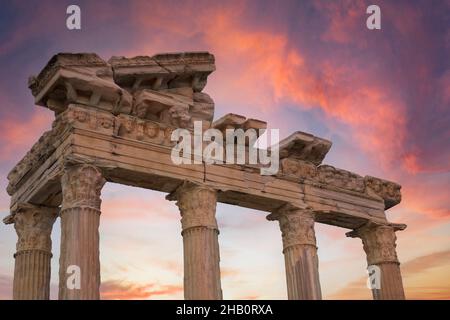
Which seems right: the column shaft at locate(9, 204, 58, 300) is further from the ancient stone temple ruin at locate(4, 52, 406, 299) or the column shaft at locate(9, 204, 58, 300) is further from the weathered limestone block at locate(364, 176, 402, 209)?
the weathered limestone block at locate(364, 176, 402, 209)

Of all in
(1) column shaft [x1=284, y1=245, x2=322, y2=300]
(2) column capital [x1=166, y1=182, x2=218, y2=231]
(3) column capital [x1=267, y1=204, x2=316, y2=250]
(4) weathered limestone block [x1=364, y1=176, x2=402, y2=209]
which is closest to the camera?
(2) column capital [x1=166, y1=182, x2=218, y2=231]

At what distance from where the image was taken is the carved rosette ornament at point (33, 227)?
21500 mm

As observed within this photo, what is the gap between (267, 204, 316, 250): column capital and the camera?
76.9 ft

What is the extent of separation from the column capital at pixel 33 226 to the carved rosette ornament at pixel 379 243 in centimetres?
1099

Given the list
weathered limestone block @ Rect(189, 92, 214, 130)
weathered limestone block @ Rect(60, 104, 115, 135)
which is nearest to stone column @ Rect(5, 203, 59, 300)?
weathered limestone block @ Rect(60, 104, 115, 135)

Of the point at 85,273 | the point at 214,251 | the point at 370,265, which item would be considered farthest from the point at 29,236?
the point at 370,265

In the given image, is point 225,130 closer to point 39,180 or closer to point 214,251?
point 214,251

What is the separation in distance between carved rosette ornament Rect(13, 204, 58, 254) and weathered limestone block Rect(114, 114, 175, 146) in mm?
3484

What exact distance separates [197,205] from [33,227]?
16.1 feet

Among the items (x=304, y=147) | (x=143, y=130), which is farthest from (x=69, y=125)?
(x=304, y=147)

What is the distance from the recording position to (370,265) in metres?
25.7

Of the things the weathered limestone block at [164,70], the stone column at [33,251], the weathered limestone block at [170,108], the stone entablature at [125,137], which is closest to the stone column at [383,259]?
the stone entablature at [125,137]

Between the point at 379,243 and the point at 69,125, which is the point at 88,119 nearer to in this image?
the point at 69,125

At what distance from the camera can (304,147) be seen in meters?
24.3
